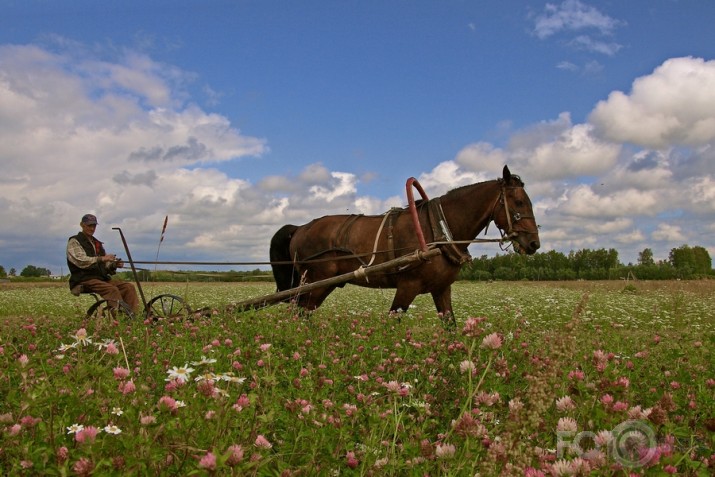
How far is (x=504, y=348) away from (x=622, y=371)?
3.53ft

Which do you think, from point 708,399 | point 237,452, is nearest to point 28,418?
point 237,452

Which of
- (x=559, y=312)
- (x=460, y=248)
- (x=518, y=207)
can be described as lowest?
(x=559, y=312)

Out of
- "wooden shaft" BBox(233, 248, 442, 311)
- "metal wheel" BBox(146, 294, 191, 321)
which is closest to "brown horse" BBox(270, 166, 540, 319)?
"wooden shaft" BBox(233, 248, 442, 311)

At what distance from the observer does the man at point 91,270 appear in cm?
865

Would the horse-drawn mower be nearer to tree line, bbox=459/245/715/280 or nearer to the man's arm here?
the man's arm

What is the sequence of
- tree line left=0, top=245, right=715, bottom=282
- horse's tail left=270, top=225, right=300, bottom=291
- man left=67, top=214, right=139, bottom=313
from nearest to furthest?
1. man left=67, top=214, right=139, bottom=313
2. horse's tail left=270, top=225, right=300, bottom=291
3. tree line left=0, top=245, right=715, bottom=282

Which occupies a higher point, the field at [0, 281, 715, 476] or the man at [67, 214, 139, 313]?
the man at [67, 214, 139, 313]

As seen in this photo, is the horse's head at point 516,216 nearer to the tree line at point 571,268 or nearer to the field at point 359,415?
the field at point 359,415

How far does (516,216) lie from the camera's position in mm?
7980

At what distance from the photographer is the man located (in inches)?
340

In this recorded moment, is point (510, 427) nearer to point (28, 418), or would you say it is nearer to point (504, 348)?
point (28, 418)

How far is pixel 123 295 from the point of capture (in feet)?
30.1

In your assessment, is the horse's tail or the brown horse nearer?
the brown horse

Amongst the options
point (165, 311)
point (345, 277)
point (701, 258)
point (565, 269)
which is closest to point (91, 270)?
point (165, 311)
